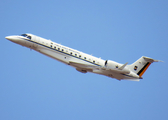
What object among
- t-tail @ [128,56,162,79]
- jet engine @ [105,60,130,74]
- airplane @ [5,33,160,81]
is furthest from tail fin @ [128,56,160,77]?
Answer: jet engine @ [105,60,130,74]

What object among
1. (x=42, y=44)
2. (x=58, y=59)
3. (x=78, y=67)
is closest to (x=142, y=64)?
(x=78, y=67)

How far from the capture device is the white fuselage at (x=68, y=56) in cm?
2430

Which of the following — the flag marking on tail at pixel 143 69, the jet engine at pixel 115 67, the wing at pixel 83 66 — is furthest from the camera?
the flag marking on tail at pixel 143 69

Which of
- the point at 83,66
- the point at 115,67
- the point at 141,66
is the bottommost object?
the point at 83,66

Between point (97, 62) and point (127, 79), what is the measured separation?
4.10 metres

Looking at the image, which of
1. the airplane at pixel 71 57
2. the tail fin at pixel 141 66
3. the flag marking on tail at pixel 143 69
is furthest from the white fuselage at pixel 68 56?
the flag marking on tail at pixel 143 69

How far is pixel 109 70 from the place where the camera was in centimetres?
2433

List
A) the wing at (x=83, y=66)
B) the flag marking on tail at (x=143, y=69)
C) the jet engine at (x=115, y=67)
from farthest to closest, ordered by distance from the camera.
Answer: the flag marking on tail at (x=143, y=69) < the wing at (x=83, y=66) < the jet engine at (x=115, y=67)

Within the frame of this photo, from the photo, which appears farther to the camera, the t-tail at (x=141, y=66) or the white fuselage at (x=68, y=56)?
the t-tail at (x=141, y=66)

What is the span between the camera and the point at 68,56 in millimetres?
24359

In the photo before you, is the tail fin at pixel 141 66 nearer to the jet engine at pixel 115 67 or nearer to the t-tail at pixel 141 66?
the t-tail at pixel 141 66

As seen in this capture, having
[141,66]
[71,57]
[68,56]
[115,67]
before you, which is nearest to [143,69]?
[141,66]

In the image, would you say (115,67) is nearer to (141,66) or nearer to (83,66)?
(83,66)

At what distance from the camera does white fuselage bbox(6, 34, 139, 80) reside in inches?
957
